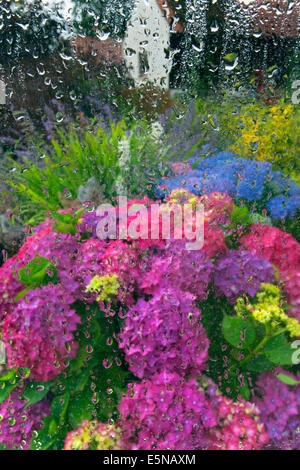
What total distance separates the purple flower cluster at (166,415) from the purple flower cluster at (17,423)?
25cm

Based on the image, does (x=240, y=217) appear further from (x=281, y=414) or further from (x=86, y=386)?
(x=86, y=386)

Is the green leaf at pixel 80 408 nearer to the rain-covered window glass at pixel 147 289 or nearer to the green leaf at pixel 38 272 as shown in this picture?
the rain-covered window glass at pixel 147 289

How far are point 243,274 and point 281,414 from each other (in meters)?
0.33

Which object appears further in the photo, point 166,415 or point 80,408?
point 80,408

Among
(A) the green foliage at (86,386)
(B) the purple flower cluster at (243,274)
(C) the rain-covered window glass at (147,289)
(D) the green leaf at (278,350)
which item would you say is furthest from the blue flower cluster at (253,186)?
(A) the green foliage at (86,386)

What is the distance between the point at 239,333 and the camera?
80cm

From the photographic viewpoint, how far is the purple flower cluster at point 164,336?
75cm

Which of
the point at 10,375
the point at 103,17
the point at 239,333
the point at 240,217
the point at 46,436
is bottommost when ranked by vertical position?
the point at 46,436

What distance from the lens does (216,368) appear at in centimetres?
89

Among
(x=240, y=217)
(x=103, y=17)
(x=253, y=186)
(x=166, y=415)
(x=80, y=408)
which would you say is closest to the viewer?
(x=166, y=415)

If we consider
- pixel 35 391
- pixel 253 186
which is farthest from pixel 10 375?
pixel 253 186

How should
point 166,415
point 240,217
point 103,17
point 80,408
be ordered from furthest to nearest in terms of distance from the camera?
point 103,17 < point 240,217 < point 80,408 < point 166,415

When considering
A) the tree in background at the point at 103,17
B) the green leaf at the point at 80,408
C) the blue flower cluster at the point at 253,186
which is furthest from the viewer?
the tree in background at the point at 103,17

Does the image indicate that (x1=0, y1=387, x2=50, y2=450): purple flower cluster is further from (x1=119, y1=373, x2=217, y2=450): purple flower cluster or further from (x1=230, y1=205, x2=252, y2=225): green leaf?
(x1=230, y1=205, x2=252, y2=225): green leaf
